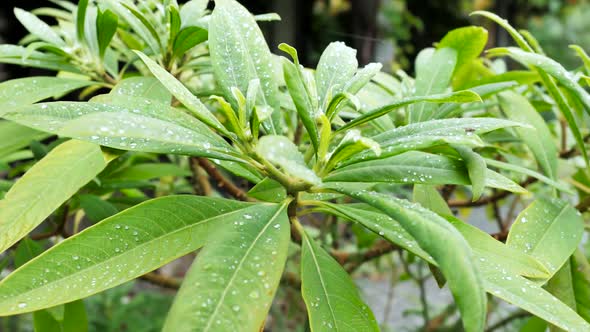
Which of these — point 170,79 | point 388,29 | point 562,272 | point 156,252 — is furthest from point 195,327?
point 388,29

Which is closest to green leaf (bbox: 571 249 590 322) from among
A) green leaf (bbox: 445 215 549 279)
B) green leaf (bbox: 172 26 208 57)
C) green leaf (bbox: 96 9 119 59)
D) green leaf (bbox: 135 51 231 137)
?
green leaf (bbox: 445 215 549 279)

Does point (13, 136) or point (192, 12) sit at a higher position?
point (192, 12)

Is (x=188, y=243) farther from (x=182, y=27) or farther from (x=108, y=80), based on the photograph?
(x=108, y=80)

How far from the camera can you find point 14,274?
46 cm

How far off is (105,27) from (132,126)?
0.42 metres

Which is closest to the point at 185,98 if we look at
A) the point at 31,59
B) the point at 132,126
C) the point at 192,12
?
the point at 132,126

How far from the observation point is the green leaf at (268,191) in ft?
1.89

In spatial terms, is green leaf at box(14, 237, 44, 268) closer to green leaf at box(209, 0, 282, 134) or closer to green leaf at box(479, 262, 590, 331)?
green leaf at box(209, 0, 282, 134)

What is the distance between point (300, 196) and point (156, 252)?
0.21 meters

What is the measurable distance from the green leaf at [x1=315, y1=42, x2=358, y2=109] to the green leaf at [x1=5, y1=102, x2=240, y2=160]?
0.48 feet

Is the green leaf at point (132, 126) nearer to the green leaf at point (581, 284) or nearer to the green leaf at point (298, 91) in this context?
the green leaf at point (298, 91)

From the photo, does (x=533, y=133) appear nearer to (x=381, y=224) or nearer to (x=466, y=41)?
(x=466, y=41)

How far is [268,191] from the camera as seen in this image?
604 millimetres

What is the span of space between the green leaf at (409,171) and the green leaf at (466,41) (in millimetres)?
315
